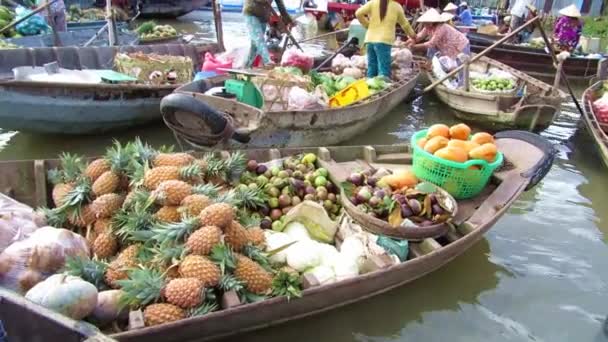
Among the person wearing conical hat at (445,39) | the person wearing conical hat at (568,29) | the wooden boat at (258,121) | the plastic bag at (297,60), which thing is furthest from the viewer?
the person wearing conical hat at (568,29)

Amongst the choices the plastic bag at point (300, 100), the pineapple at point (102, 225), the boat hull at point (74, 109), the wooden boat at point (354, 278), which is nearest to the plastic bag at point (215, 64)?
the boat hull at point (74, 109)

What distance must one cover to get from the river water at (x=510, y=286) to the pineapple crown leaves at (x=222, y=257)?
649 mm

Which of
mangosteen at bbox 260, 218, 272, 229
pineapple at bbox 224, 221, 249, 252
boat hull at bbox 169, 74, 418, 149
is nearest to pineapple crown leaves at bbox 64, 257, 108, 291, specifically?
pineapple at bbox 224, 221, 249, 252

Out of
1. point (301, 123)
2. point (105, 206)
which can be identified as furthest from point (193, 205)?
point (301, 123)

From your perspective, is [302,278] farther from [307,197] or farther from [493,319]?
[493,319]

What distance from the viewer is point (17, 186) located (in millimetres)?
3861

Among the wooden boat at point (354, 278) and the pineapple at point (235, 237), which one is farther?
the pineapple at point (235, 237)

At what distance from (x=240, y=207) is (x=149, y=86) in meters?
3.21

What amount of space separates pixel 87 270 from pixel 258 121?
2.86 metres

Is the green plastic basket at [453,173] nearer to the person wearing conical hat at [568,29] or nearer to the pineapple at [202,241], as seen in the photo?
the pineapple at [202,241]

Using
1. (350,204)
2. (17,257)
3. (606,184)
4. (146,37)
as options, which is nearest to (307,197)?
(350,204)

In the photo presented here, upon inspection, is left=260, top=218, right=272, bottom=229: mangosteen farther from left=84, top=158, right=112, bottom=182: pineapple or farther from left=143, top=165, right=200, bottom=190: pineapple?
left=84, top=158, right=112, bottom=182: pineapple

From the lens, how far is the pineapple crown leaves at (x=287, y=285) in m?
2.89

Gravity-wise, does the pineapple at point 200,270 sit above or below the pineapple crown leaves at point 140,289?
above
